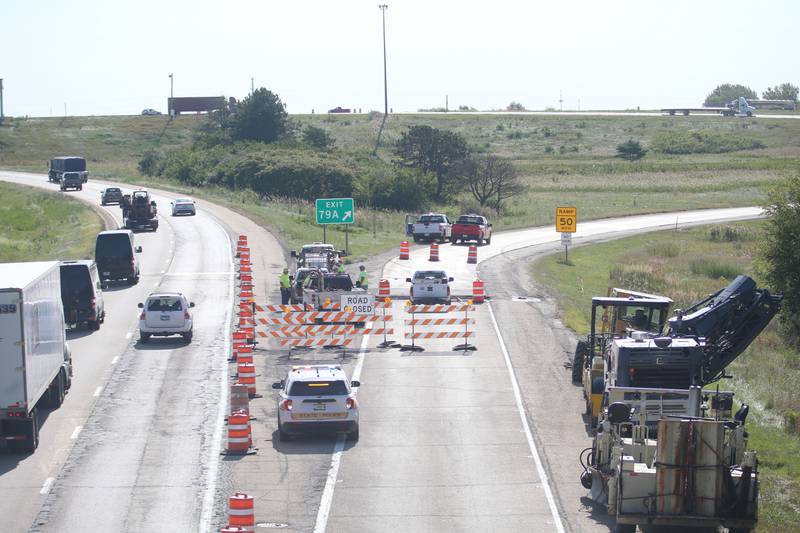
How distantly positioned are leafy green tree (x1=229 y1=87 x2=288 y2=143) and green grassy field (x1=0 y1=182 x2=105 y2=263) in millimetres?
33413

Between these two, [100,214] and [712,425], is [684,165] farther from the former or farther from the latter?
[712,425]

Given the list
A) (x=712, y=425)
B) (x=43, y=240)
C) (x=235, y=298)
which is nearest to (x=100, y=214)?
(x=43, y=240)

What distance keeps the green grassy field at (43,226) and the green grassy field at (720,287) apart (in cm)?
2432

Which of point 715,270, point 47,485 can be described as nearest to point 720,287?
point 715,270

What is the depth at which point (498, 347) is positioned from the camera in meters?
36.2

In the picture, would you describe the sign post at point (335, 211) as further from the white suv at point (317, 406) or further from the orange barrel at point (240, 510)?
the orange barrel at point (240, 510)

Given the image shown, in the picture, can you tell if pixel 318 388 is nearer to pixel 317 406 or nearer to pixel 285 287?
pixel 317 406

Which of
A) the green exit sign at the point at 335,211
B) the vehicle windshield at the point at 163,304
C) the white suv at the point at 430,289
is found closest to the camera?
the vehicle windshield at the point at 163,304

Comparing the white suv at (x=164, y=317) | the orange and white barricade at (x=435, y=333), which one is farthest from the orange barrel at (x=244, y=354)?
the white suv at (x=164, y=317)

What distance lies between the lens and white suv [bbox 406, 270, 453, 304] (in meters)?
44.5

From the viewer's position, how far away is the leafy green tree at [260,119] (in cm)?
12725

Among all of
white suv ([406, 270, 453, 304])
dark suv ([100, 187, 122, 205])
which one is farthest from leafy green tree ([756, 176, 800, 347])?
dark suv ([100, 187, 122, 205])

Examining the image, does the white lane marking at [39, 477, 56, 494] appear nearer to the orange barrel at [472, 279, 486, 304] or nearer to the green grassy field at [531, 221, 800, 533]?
the green grassy field at [531, 221, 800, 533]

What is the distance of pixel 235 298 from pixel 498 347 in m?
13.5
